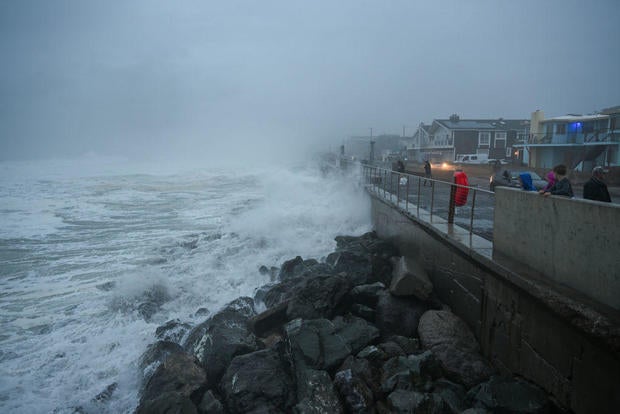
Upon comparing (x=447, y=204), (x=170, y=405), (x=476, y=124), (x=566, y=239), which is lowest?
(x=170, y=405)

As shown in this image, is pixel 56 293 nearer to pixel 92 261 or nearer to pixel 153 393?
pixel 92 261

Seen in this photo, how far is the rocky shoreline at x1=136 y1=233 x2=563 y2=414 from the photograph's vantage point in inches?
172

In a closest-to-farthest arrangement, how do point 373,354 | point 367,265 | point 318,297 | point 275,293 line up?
1. point 373,354
2. point 318,297
3. point 275,293
4. point 367,265

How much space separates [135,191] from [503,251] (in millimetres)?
34465

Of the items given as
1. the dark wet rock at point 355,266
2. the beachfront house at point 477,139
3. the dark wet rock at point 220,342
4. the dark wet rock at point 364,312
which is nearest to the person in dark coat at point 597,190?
the dark wet rock at point 364,312

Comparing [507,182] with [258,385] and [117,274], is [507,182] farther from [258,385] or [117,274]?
[117,274]

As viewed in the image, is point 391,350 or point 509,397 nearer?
point 509,397

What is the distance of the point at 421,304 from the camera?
6555 millimetres

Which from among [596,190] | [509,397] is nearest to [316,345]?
[509,397]

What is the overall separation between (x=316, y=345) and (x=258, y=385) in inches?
39.6

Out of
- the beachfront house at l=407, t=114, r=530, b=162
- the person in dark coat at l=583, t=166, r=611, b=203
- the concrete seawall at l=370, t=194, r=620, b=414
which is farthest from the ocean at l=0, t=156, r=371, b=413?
the beachfront house at l=407, t=114, r=530, b=162

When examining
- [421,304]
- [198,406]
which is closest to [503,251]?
[421,304]

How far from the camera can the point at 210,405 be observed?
15.3ft

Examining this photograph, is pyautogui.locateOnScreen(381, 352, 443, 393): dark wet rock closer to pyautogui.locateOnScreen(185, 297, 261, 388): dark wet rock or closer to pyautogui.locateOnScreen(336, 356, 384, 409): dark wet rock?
pyautogui.locateOnScreen(336, 356, 384, 409): dark wet rock
